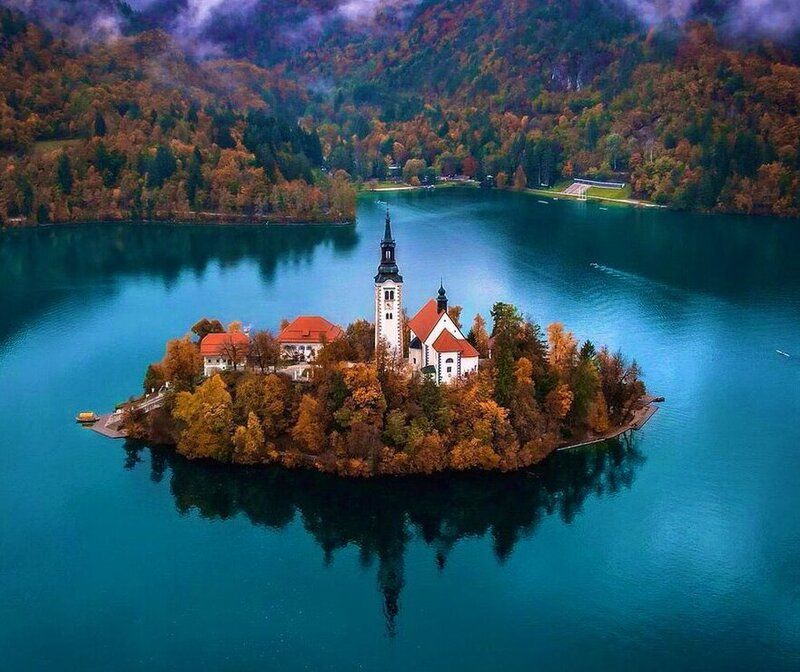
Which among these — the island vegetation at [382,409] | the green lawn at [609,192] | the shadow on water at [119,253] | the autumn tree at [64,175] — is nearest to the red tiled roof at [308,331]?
the island vegetation at [382,409]

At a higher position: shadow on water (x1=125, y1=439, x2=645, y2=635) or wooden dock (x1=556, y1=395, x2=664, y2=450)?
wooden dock (x1=556, y1=395, x2=664, y2=450)

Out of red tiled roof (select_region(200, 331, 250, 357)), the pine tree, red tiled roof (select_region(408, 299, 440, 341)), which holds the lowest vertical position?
red tiled roof (select_region(200, 331, 250, 357))

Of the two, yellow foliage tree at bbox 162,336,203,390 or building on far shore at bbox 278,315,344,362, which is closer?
yellow foliage tree at bbox 162,336,203,390

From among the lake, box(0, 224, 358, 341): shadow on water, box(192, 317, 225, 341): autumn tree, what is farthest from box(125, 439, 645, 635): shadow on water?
box(0, 224, 358, 341): shadow on water

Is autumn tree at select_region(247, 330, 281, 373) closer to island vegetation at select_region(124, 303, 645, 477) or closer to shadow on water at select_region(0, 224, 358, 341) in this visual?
island vegetation at select_region(124, 303, 645, 477)

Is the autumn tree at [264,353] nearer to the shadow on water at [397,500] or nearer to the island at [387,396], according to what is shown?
the island at [387,396]

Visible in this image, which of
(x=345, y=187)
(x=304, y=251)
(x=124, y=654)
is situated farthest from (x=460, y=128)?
(x=124, y=654)

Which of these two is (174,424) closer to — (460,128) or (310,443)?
(310,443)
